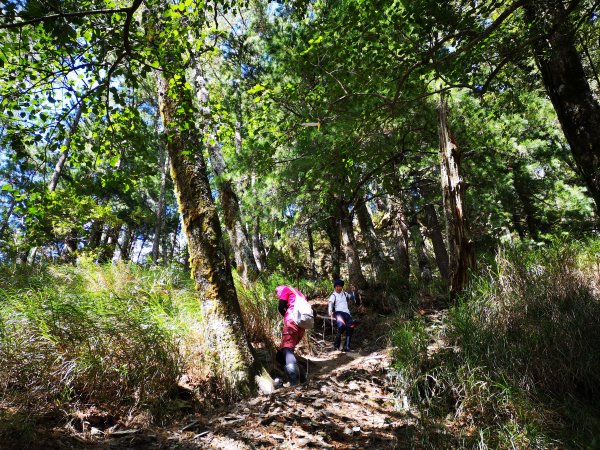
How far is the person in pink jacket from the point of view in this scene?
5.04m

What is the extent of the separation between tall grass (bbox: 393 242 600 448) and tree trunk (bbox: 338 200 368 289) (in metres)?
4.62

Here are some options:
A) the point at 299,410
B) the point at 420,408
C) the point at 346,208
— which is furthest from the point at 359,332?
the point at 299,410

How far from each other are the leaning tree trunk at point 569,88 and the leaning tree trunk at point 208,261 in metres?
4.70

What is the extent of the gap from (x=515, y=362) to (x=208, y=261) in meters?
4.13

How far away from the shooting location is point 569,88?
452cm

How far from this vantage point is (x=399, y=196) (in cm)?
1153

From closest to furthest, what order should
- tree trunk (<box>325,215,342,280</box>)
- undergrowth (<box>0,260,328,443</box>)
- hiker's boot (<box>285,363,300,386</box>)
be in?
undergrowth (<box>0,260,328,443</box>)
hiker's boot (<box>285,363,300,386</box>)
tree trunk (<box>325,215,342,280</box>)

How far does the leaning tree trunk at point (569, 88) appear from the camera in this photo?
429 cm

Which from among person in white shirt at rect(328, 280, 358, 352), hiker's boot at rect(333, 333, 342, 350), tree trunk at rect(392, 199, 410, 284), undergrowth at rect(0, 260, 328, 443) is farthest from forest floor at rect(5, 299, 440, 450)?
tree trunk at rect(392, 199, 410, 284)

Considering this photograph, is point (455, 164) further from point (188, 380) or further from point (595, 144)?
point (188, 380)

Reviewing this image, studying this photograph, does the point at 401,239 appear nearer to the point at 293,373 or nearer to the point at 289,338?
the point at 289,338

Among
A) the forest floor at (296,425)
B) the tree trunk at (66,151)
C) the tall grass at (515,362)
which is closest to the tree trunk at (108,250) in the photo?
the tree trunk at (66,151)

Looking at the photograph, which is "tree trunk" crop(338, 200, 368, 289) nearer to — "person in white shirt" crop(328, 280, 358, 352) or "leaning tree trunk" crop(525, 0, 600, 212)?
"person in white shirt" crop(328, 280, 358, 352)

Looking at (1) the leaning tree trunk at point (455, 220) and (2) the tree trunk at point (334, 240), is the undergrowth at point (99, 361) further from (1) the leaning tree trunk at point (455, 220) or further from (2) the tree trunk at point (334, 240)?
A: (2) the tree trunk at point (334, 240)
